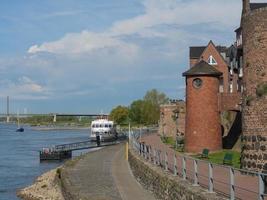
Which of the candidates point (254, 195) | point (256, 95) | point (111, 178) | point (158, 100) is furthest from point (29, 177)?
point (158, 100)

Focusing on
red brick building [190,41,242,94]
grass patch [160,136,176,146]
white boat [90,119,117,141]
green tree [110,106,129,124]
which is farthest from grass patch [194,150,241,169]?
green tree [110,106,129,124]

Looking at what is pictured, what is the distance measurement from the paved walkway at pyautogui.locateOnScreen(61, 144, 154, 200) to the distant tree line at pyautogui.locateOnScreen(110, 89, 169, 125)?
10184 centimetres

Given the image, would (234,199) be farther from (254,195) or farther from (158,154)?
(158,154)

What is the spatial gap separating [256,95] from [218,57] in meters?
55.7

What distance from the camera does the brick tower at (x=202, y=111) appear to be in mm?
43688

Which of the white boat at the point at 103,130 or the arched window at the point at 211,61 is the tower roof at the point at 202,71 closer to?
the arched window at the point at 211,61

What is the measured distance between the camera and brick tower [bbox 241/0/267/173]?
25.8 metres

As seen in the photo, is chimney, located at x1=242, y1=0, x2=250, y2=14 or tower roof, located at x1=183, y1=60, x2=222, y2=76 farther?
tower roof, located at x1=183, y1=60, x2=222, y2=76

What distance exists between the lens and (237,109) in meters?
46.2

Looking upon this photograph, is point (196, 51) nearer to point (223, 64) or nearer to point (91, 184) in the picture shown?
point (223, 64)

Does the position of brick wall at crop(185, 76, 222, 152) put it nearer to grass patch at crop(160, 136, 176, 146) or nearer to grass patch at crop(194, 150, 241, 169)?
grass patch at crop(194, 150, 241, 169)

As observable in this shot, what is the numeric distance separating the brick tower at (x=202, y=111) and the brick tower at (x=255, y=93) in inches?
637

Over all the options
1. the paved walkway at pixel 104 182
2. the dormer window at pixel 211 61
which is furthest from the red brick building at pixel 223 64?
the paved walkway at pixel 104 182

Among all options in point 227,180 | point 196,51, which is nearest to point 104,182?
point 227,180
